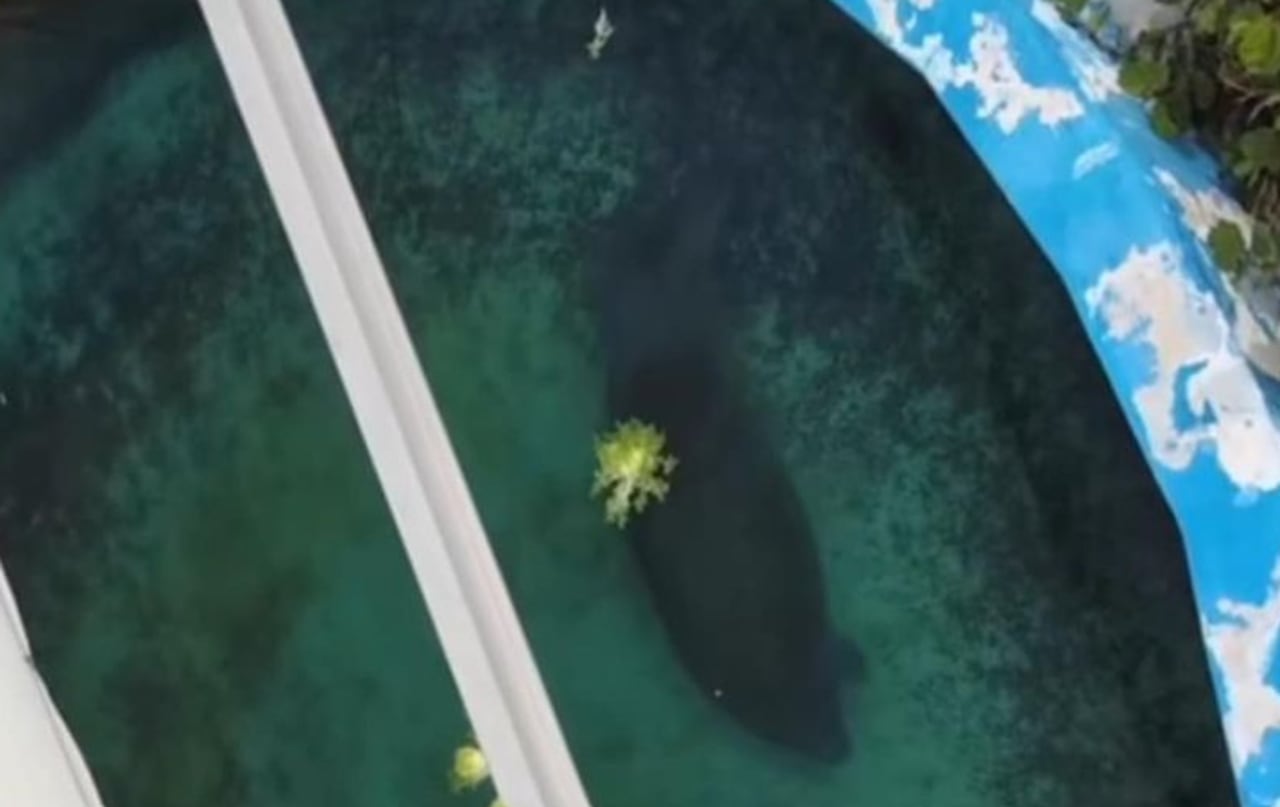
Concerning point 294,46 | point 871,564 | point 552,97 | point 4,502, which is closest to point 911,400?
point 871,564

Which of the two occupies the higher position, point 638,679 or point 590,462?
point 590,462

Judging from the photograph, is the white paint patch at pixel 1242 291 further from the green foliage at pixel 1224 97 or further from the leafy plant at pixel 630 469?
the leafy plant at pixel 630 469

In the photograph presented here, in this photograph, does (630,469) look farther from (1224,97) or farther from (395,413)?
(1224,97)

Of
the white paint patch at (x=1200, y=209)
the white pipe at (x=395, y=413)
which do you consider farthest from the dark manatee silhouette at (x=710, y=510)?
the white paint patch at (x=1200, y=209)

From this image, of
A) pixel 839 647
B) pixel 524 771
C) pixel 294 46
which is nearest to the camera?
pixel 524 771

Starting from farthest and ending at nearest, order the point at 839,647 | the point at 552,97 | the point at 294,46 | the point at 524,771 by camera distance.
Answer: the point at 552,97, the point at 839,647, the point at 294,46, the point at 524,771

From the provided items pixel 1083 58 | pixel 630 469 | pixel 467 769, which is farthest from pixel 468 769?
pixel 1083 58

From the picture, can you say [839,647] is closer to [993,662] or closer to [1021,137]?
[993,662]
